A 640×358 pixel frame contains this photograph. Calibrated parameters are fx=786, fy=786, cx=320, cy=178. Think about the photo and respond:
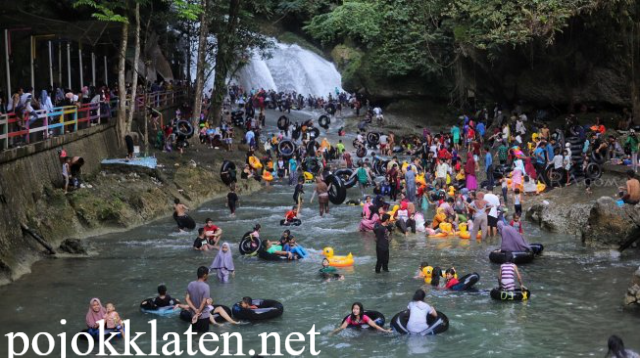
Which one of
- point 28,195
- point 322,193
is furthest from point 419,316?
point 322,193

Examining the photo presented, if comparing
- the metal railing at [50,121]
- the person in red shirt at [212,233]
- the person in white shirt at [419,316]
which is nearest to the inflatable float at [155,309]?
the person in white shirt at [419,316]

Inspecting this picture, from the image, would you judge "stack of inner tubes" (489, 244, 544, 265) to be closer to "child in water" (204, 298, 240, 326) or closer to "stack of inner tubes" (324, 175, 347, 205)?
"child in water" (204, 298, 240, 326)

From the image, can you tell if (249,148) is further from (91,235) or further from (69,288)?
(69,288)

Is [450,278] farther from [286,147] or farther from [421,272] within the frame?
[286,147]

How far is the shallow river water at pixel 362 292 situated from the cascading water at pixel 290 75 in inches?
1603

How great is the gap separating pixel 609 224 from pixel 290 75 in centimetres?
4592

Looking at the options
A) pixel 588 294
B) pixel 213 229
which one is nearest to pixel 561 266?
pixel 588 294

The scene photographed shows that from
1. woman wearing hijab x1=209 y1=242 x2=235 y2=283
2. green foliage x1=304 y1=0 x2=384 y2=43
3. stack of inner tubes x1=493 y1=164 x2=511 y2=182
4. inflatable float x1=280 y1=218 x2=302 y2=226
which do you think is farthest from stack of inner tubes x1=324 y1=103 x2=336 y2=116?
woman wearing hijab x1=209 y1=242 x2=235 y2=283

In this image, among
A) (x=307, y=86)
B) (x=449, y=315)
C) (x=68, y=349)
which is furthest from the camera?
(x=307, y=86)

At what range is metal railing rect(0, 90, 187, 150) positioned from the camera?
68.6 feet

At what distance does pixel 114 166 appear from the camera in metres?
27.0

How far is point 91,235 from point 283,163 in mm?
14336

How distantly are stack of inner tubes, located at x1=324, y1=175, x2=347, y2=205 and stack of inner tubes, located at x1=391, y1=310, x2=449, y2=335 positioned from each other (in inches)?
545

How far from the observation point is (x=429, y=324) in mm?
14422
